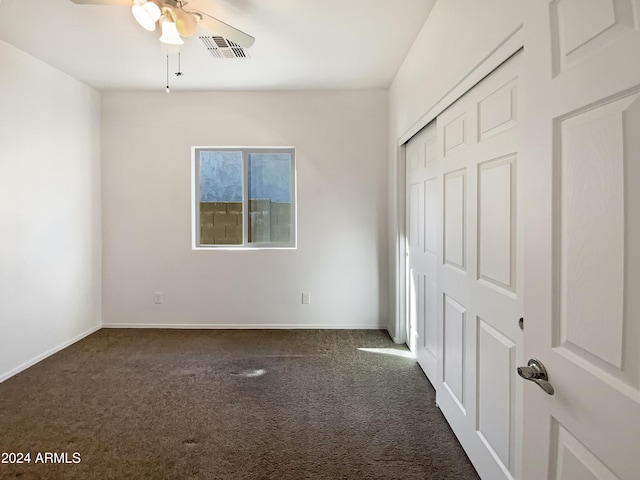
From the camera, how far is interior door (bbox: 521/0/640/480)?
69 cm

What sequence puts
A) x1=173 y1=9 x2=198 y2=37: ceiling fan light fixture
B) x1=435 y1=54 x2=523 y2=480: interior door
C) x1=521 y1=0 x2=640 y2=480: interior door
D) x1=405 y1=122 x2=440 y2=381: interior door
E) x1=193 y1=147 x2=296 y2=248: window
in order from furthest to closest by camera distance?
x1=193 y1=147 x2=296 y2=248: window
x1=405 y1=122 x2=440 y2=381: interior door
x1=173 y1=9 x2=198 y2=37: ceiling fan light fixture
x1=435 y1=54 x2=523 y2=480: interior door
x1=521 y1=0 x2=640 y2=480: interior door

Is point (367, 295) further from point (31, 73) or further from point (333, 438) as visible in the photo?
point (31, 73)

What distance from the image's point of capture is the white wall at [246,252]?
12.7ft

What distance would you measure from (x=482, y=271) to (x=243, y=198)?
9.78 feet

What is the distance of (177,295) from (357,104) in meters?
3.04

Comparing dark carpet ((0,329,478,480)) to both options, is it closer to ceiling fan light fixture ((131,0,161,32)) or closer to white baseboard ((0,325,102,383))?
white baseboard ((0,325,102,383))

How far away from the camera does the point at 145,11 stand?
182cm

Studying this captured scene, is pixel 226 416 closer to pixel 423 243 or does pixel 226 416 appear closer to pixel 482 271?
pixel 482 271

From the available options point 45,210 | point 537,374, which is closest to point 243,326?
point 45,210

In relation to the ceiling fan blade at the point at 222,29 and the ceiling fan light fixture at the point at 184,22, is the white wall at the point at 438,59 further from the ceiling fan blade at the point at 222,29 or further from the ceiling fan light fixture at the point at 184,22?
the ceiling fan light fixture at the point at 184,22

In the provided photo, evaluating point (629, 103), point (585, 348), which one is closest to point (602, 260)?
point (585, 348)

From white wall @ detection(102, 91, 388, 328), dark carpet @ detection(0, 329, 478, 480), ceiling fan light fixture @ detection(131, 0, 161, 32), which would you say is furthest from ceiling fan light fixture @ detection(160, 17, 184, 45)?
dark carpet @ detection(0, 329, 478, 480)

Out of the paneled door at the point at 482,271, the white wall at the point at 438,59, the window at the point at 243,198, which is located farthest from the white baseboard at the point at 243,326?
the paneled door at the point at 482,271

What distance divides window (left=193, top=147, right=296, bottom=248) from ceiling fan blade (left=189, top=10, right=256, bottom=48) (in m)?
1.72
